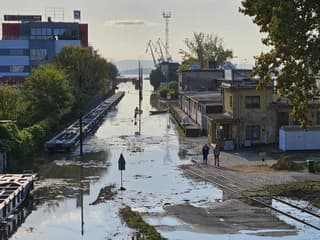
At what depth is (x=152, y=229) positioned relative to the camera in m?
25.7

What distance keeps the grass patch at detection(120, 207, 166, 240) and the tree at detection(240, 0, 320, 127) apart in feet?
26.0

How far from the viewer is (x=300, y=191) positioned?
32.6m

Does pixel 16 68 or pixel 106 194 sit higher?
pixel 16 68

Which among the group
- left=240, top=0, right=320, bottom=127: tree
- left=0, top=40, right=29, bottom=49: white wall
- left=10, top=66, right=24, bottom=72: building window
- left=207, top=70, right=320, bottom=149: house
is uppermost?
left=0, top=40, right=29, bottom=49: white wall

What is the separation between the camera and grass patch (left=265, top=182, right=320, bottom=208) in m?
31.3

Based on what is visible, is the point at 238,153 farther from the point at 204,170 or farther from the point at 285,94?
the point at 285,94

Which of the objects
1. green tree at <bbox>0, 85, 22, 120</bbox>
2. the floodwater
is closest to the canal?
the floodwater

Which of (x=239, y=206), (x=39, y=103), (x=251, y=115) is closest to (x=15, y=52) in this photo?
(x=39, y=103)

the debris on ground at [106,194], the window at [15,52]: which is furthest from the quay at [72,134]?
the window at [15,52]

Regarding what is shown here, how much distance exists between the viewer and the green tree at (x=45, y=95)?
62062 millimetres

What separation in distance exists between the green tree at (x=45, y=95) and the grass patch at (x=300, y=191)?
104 feet

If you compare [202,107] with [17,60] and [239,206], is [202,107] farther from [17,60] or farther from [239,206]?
[17,60]

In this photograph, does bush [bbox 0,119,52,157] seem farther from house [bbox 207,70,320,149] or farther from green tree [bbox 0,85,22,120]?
house [bbox 207,70,320,149]

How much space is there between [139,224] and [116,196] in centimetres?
724
